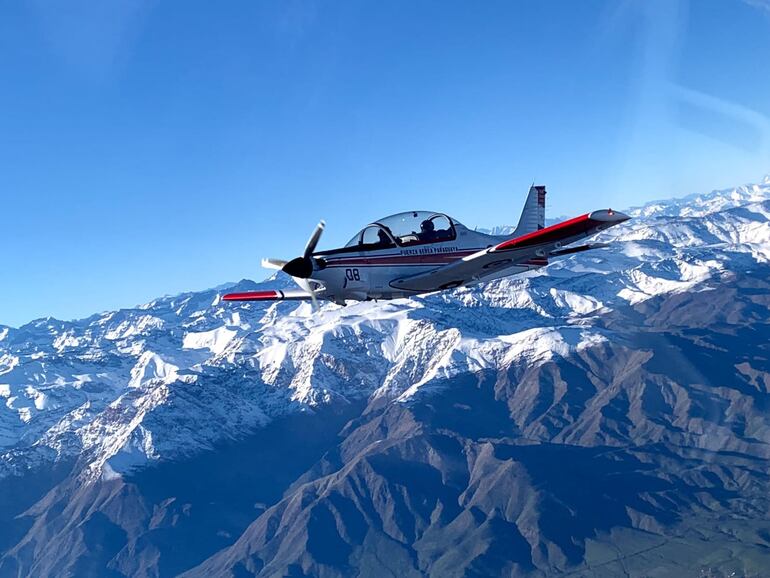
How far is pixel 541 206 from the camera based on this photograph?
232 ft

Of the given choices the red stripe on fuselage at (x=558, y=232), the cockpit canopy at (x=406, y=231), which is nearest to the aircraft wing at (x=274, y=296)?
the cockpit canopy at (x=406, y=231)

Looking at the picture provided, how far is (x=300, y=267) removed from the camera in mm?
46469

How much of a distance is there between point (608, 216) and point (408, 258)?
14985mm

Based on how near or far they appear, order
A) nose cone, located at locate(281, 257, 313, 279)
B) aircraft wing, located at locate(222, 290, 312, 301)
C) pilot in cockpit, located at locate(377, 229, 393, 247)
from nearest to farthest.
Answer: nose cone, located at locate(281, 257, 313, 279), pilot in cockpit, located at locate(377, 229, 393, 247), aircraft wing, located at locate(222, 290, 312, 301)

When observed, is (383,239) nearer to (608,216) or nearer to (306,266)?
(306,266)

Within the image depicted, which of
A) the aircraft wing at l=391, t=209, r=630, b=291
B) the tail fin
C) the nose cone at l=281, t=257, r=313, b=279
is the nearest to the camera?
the aircraft wing at l=391, t=209, r=630, b=291

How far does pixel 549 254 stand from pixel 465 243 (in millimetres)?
6435

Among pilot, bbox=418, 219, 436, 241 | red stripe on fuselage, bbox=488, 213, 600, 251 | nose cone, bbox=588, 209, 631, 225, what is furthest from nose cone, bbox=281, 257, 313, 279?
nose cone, bbox=588, 209, 631, 225

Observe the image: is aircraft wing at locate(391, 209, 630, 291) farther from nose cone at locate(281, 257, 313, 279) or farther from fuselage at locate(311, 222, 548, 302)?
nose cone at locate(281, 257, 313, 279)

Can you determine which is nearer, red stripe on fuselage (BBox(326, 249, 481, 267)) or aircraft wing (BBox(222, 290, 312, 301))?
red stripe on fuselage (BBox(326, 249, 481, 267))

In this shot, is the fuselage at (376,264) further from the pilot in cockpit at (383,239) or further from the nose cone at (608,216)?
the nose cone at (608,216)

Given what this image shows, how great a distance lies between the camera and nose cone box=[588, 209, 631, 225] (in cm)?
4050

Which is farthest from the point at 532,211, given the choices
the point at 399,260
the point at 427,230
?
the point at 399,260

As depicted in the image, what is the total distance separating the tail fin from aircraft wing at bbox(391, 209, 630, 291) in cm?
1658
